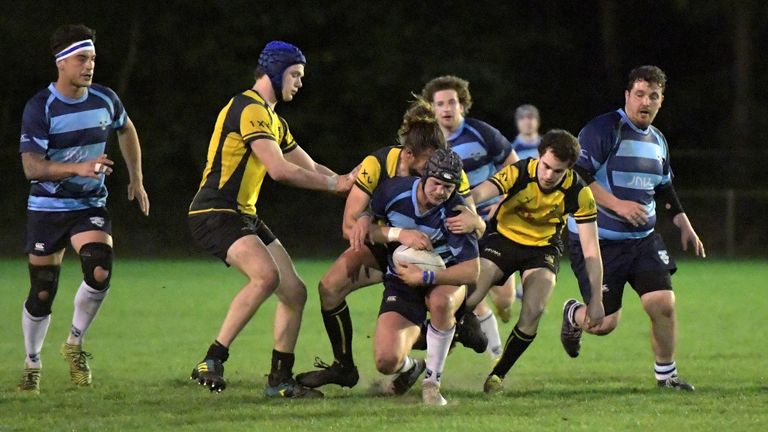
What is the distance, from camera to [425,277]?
7031 millimetres

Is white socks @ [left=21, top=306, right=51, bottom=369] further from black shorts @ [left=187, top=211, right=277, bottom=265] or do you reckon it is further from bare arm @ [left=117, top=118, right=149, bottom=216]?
black shorts @ [left=187, top=211, right=277, bottom=265]

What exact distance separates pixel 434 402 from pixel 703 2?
61.4 ft

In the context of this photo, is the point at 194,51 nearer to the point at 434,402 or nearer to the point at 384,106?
the point at 384,106

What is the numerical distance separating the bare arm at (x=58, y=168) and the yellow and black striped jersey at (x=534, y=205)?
2189mm

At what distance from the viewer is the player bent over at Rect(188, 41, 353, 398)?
7.14 metres

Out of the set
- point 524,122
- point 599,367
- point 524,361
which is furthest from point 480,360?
point 524,122

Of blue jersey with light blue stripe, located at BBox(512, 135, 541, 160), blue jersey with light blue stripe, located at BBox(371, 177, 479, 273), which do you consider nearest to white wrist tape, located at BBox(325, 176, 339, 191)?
blue jersey with light blue stripe, located at BBox(371, 177, 479, 273)

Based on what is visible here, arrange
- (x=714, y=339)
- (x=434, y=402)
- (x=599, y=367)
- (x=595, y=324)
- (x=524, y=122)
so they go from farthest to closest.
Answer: (x=524, y=122)
(x=714, y=339)
(x=599, y=367)
(x=595, y=324)
(x=434, y=402)

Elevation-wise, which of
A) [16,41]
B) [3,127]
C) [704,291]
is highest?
[16,41]

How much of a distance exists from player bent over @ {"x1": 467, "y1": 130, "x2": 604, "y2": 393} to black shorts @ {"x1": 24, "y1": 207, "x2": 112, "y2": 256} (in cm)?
228

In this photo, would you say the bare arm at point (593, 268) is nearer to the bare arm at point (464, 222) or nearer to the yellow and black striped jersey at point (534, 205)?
the yellow and black striped jersey at point (534, 205)

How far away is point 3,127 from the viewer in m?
23.3

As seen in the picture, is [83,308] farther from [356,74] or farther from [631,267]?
[356,74]

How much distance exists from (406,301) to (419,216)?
0.52 metres
